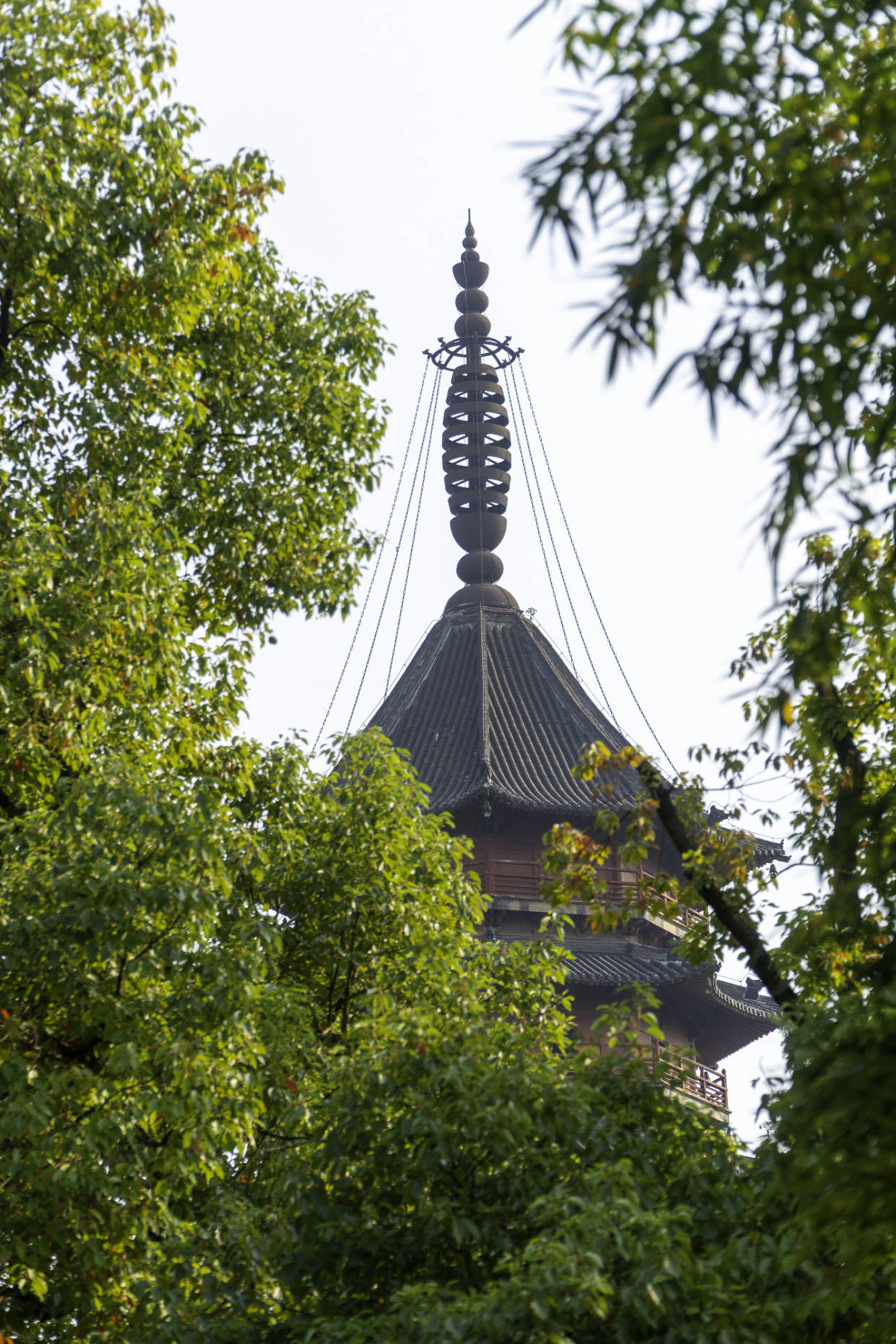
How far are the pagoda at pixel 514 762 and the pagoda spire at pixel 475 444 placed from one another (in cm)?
3

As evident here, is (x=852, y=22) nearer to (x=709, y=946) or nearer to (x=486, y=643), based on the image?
(x=709, y=946)

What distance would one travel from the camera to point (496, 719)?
2481cm

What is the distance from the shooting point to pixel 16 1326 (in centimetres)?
787

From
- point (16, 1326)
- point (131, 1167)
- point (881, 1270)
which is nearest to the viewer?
point (881, 1270)

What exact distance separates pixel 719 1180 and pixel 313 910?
436 cm

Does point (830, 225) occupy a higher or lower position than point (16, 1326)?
higher

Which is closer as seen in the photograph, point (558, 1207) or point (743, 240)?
point (743, 240)

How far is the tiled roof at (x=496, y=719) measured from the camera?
23078mm

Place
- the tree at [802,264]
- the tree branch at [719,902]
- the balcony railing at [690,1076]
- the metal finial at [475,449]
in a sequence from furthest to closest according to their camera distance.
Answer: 1. the metal finial at [475,449]
2. the tree branch at [719,902]
3. the balcony railing at [690,1076]
4. the tree at [802,264]

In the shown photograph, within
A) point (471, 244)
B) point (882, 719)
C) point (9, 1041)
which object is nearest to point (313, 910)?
point (9, 1041)

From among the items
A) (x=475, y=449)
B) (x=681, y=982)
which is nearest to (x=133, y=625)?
(x=681, y=982)

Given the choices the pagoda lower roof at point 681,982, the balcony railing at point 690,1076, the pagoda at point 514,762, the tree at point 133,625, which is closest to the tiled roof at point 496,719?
the pagoda at point 514,762

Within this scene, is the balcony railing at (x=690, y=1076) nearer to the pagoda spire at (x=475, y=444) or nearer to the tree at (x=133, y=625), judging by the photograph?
the tree at (x=133, y=625)

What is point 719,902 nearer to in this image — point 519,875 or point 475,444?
point 519,875
